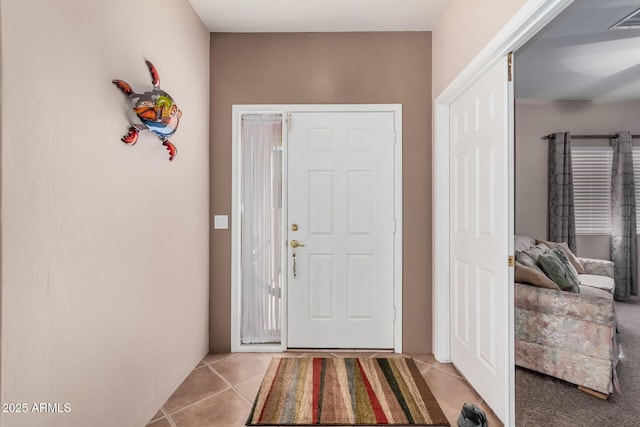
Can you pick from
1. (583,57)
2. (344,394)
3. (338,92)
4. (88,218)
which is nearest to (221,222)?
(88,218)

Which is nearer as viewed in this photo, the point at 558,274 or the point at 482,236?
the point at 482,236

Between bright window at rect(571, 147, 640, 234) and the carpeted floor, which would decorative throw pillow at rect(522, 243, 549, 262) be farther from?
bright window at rect(571, 147, 640, 234)

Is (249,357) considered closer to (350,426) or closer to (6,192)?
(350,426)

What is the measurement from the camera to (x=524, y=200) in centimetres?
425

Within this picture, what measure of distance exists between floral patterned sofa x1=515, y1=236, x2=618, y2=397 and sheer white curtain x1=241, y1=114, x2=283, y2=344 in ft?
6.28

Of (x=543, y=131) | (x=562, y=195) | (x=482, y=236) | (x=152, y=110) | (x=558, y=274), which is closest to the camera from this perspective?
(x=152, y=110)

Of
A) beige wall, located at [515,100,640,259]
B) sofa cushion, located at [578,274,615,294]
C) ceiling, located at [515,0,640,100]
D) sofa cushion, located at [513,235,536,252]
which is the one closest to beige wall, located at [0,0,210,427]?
ceiling, located at [515,0,640,100]

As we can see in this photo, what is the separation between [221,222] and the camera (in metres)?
2.64

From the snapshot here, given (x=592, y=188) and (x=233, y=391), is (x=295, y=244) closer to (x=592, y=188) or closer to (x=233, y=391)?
(x=233, y=391)

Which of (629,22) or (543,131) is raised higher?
(629,22)

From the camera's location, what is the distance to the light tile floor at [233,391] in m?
1.79

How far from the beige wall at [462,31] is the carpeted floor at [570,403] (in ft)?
7.18

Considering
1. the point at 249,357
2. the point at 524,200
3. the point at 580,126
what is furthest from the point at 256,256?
the point at 580,126

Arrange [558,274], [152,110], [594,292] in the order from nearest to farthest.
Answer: [152,110]
[558,274]
[594,292]
